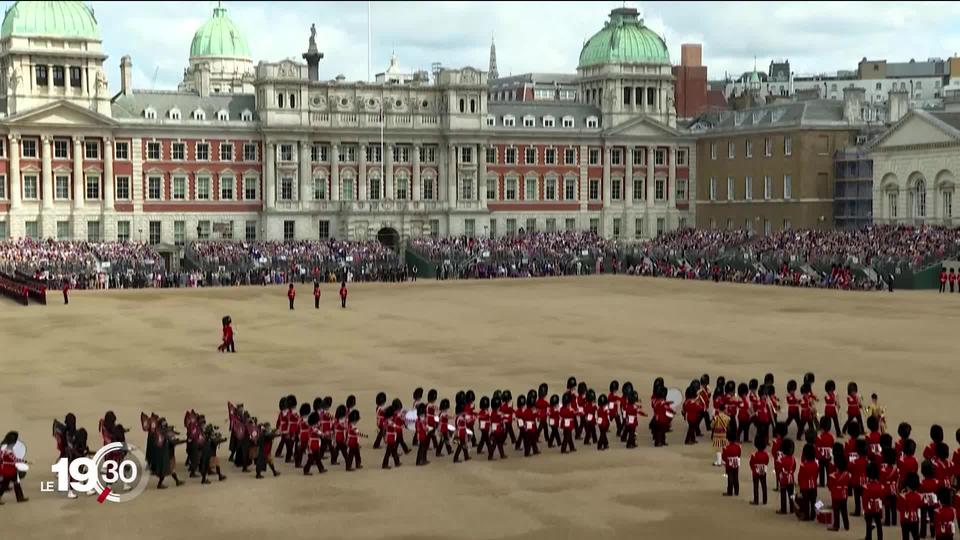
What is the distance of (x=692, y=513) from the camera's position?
79.2 ft

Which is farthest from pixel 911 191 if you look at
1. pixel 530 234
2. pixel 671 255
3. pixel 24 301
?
pixel 24 301

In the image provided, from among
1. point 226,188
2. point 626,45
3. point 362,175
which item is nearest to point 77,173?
point 226,188

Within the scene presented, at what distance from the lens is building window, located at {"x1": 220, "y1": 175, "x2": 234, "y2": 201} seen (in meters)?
106

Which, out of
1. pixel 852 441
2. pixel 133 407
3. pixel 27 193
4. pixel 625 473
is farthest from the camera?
pixel 27 193

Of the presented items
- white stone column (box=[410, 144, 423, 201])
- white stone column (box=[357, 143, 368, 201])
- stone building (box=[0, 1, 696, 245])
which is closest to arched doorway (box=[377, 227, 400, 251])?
stone building (box=[0, 1, 696, 245])

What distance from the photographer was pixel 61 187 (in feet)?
331

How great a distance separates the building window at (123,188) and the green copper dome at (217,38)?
3531cm

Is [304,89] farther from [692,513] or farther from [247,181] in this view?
[692,513]

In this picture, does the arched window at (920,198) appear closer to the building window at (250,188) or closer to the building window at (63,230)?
the building window at (250,188)

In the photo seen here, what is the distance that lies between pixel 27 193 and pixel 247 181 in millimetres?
17612

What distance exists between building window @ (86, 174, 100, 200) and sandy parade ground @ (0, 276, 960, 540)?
1050 inches

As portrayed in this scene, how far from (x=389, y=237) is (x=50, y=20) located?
3269 centimetres

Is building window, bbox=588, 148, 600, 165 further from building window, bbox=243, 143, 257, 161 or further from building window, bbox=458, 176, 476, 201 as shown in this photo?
building window, bbox=243, 143, 257, 161

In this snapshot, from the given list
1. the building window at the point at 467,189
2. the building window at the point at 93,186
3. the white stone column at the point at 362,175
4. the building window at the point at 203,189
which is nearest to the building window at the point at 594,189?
the building window at the point at 467,189
